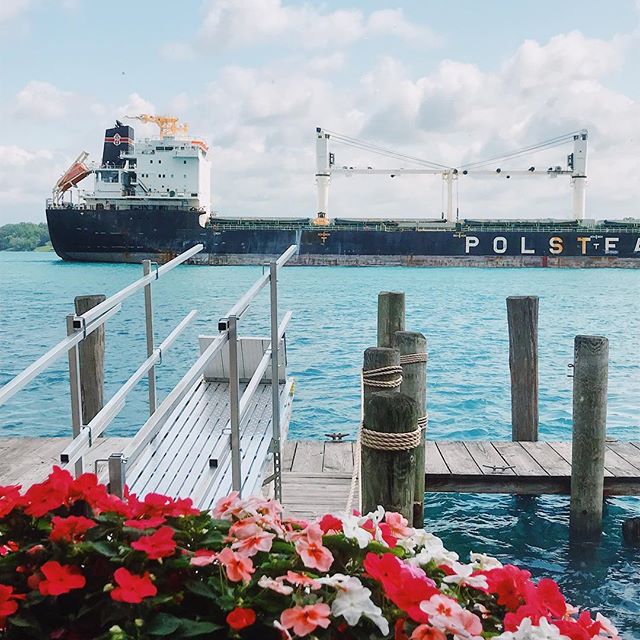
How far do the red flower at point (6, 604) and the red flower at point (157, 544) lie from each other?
0.19 m

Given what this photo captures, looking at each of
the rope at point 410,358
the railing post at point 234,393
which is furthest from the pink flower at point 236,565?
the rope at point 410,358

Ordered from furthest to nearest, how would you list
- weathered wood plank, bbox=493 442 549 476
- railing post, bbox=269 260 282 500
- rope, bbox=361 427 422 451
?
weathered wood plank, bbox=493 442 549 476 → railing post, bbox=269 260 282 500 → rope, bbox=361 427 422 451

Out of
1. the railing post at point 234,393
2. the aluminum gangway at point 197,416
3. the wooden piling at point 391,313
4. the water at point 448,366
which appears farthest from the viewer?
the wooden piling at point 391,313

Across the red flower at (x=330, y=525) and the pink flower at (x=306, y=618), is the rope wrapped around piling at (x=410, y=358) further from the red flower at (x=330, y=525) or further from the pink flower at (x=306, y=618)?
the pink flower at (x=306, y=618)

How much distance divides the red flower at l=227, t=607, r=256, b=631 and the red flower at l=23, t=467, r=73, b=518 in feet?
1.38

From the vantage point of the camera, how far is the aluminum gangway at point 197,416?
2051 millimetres

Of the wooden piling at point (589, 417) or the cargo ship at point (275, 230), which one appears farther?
the cargo ship at point (275, 230)

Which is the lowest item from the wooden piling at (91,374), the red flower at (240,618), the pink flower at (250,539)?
the wooden piling at (91,374)

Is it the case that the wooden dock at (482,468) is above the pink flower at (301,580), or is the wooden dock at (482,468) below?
below

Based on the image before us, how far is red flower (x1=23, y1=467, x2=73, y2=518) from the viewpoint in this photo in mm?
1293

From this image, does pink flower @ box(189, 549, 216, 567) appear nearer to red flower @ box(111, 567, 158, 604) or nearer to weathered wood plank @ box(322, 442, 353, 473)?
red flower @ box(111, 567, 158, 604)

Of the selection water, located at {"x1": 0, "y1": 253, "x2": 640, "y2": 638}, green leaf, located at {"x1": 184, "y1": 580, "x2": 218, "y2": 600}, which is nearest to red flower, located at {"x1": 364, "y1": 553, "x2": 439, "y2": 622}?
green leaf, located at {"x1": 184, "y1": 580, "x2": 218, "y2": 600}

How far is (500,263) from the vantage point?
43.5 meters

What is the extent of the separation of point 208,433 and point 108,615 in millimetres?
2929
